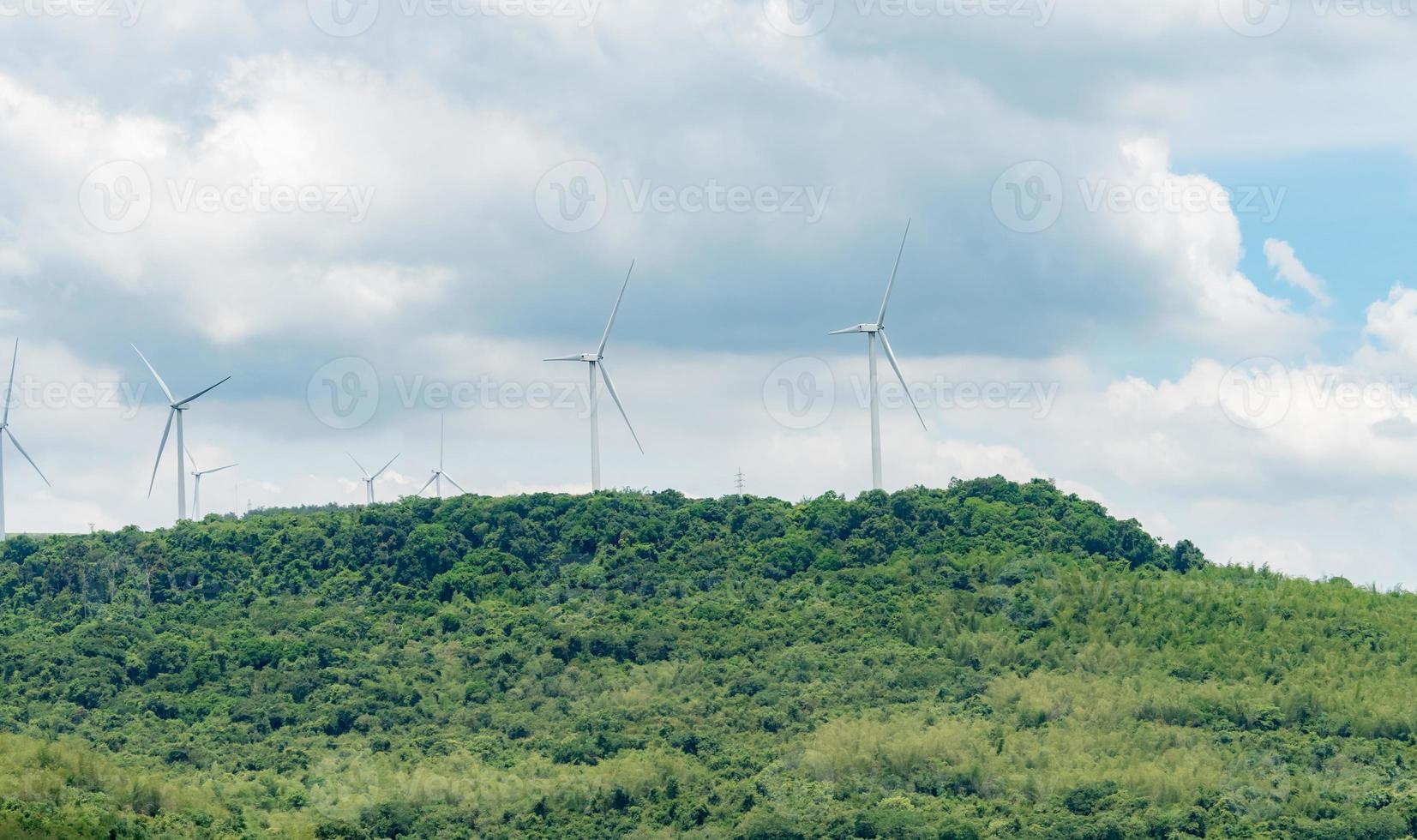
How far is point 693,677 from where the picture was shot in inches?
4582

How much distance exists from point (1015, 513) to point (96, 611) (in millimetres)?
66277

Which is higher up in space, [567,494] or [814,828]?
[567,494]

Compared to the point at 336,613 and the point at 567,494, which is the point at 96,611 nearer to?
the point at 336,613

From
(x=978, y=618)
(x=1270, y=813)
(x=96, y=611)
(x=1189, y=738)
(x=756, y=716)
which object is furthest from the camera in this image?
(x=96, y=611)

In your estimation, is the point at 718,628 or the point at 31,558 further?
the point at 31,558

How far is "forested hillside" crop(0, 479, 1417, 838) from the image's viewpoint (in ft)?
305

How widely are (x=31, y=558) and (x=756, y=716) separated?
207 ft

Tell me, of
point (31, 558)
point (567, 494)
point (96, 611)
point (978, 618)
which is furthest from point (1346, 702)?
point (31, 558)

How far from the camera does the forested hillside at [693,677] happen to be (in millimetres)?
92875

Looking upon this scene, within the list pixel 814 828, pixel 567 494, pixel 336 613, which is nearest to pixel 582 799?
pixel 814 828

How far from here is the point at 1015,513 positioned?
138 meters

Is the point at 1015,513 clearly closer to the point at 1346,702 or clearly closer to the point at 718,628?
the point at 718,628

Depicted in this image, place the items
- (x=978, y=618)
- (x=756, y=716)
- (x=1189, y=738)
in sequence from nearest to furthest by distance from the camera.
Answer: (x=1189, y=738), (x=756, y=716), (x=978, y=618)

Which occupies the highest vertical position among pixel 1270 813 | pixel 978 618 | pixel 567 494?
pixel 567 494
